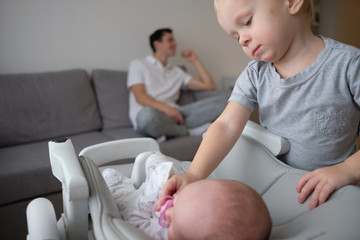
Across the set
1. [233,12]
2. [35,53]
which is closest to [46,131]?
[35,53]

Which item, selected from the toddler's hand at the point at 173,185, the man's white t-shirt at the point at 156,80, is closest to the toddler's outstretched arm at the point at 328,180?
the toddler's hand at the point at 173,185

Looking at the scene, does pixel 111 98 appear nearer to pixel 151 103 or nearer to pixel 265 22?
pixel 151 103

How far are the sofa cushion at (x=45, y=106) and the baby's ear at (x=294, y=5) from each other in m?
1.85

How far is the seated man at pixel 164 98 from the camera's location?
208cm

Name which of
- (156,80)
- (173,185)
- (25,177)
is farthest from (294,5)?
(156,80)

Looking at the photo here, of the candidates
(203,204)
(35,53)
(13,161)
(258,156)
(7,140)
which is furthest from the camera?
(35,53)

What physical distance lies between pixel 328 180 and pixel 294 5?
1.22 ft

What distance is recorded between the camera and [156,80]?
2641 mm

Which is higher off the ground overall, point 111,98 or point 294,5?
point 294,5

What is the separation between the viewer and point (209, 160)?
753 millimetres

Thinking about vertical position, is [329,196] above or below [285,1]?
below

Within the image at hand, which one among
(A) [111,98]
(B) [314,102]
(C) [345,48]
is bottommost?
(A) [111,98]

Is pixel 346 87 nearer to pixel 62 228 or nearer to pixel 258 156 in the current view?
pixel 258 156

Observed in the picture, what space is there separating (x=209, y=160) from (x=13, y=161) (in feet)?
4.36
